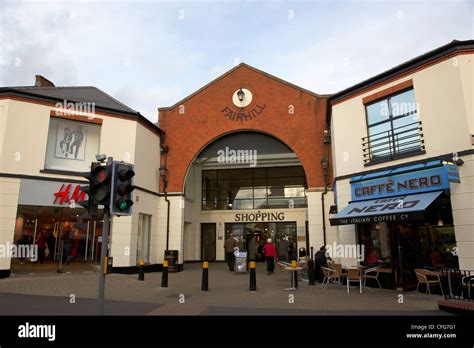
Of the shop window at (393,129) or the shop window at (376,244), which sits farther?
the shop window at (376,244)

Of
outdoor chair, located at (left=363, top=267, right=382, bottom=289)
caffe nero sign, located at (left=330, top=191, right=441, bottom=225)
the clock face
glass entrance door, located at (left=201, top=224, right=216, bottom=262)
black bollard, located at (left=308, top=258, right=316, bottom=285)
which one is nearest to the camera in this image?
caffe nero sign, located at (left=330, top=191, right=441, bottom=225)

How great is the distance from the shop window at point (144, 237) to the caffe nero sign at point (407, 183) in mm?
9483

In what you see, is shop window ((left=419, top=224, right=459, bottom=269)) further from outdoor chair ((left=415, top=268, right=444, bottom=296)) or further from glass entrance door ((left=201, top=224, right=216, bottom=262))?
glass entrance door ((left=201, top=224, right=216, bottom=262))

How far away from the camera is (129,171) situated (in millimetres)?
6375

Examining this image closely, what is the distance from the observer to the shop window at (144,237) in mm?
16391

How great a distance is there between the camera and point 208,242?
23969mm

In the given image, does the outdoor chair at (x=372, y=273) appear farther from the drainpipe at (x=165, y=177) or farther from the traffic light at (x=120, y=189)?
the drainpipe at (x=165, y=177)

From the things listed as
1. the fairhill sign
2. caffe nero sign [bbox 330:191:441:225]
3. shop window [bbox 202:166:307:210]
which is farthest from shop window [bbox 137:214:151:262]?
caffe nero sign [bbox 330:191:441:225]

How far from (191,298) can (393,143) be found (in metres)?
7.90

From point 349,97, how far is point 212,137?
7216mm

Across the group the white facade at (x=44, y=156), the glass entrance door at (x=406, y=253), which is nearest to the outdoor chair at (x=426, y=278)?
the glass entrance door at (x=406, y=253)

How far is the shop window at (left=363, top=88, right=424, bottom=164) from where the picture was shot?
1118cm

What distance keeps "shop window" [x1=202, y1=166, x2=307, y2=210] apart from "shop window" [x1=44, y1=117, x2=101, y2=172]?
34.2 ft
